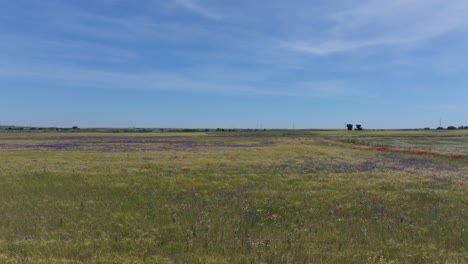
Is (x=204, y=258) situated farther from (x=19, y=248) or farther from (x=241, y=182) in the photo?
(x=241, y=182)

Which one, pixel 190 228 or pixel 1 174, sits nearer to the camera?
pixel 190 228

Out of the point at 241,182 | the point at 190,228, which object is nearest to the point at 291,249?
the point at 190,228

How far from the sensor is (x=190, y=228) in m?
10.8

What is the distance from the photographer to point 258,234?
10.3 m

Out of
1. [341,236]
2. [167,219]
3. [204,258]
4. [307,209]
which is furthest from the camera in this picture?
[307,209]

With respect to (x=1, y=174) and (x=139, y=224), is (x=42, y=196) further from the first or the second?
(x=1, y=174)

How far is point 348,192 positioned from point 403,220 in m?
Answer: 5.09

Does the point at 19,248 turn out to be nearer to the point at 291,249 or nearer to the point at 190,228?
the point at 190,228

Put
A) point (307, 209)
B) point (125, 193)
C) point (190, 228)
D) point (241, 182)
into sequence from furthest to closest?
1. point (241, 182)
2. point (125, 193)
3. point (307, 209)
4. point (190, 228)

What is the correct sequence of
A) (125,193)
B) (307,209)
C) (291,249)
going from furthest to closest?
(125,193) → (307,209) → (291,249)

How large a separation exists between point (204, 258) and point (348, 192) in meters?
11.1

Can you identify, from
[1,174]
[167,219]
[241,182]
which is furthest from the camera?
[1,174]

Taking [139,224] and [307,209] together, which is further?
[307,209]

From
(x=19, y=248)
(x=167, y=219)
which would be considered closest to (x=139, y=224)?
(x=167, y=219)
